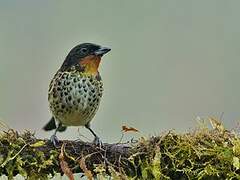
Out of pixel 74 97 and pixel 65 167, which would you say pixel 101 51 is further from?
pixel 65 167

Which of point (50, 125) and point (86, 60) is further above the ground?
point (86, 60)

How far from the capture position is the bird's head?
10.3 ft

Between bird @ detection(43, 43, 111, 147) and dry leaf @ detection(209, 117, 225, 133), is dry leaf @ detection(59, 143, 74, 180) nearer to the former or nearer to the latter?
dry leaf @ detection(209, 117, 225, 133)

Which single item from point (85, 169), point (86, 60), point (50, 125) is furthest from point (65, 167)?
point (50, 125)

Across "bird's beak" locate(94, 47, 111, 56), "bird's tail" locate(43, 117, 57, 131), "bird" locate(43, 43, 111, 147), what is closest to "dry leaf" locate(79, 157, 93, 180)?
"bird" locate(43, 43, 111, 147)

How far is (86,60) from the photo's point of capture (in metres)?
3.12

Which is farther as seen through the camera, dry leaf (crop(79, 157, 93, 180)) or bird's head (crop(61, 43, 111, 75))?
bird's head (crop(61, 43, 111, 75))

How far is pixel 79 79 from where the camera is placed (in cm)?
309

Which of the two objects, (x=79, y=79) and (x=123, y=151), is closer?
(x=123, y=151)

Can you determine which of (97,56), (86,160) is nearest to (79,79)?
(97,56)

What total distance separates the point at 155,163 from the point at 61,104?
1.17 m

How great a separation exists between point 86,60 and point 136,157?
119 cm

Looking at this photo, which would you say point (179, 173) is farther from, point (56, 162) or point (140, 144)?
point (56, 162)

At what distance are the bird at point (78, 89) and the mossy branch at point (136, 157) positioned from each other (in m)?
0.96
